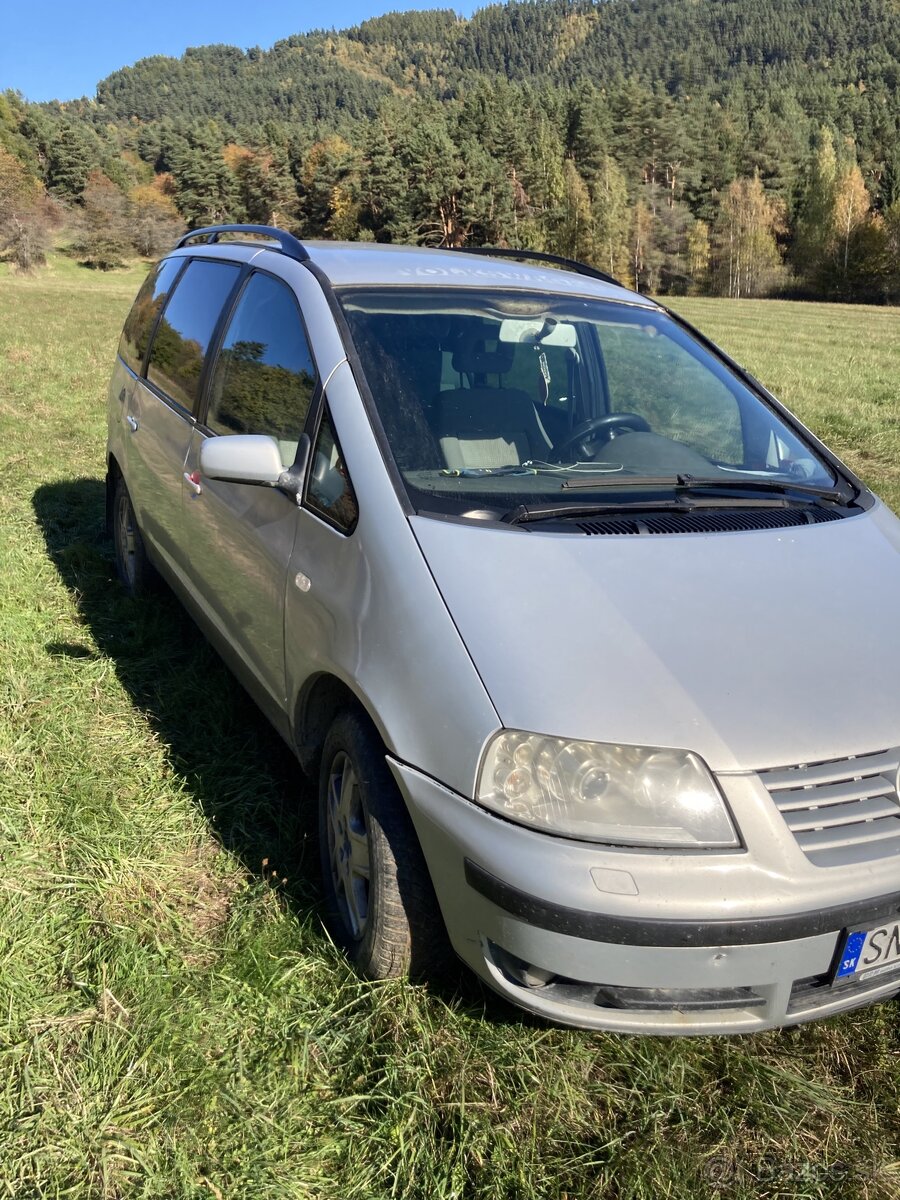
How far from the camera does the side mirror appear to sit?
8.91ft

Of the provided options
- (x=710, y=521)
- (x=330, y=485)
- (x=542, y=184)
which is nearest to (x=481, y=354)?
(x=330, y=485)

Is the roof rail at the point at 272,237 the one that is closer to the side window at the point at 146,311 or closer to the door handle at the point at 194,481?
the side window at the point at 146,311

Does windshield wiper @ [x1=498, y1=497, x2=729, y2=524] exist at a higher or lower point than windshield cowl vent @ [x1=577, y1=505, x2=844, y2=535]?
higher

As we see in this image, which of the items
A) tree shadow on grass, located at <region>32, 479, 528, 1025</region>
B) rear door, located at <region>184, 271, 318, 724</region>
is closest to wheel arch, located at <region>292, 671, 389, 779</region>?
rear door, located at <region>184, 271, 318, 724</region>

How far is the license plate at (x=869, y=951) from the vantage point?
6.40ft

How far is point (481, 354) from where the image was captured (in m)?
3.21

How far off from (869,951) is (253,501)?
208 centimetres

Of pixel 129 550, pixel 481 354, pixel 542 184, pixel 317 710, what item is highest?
pixel 542 184

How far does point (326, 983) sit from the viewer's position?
249cm

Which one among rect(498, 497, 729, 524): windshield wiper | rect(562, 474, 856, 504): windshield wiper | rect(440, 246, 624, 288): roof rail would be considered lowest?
rect(498, 497, 729, 524): windshield wiper

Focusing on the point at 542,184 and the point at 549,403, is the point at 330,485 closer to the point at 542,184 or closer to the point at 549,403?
the point at 549,403

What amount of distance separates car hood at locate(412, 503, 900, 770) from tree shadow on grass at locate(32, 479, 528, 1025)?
0.90 metres

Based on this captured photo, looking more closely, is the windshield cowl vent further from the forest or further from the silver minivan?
the forest

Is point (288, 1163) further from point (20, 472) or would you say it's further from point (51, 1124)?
point (20, 472)
